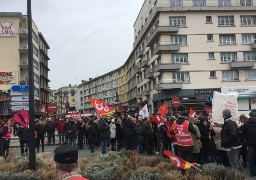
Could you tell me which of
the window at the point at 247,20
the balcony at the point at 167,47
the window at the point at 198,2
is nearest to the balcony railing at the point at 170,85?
the balcony at the point at 167,47

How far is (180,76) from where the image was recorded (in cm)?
4909

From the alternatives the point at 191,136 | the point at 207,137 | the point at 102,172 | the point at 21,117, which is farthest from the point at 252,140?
the point at 21,117

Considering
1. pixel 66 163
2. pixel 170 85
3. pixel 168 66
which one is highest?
pixel 168 66

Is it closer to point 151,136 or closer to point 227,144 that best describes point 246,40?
point 151,136

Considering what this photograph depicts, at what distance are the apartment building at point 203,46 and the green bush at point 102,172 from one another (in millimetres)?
39202

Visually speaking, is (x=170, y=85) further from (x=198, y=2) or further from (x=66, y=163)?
(x=66, y=163)

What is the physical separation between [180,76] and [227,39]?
8772mm

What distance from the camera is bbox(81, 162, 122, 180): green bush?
820 cm

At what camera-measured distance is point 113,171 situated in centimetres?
856

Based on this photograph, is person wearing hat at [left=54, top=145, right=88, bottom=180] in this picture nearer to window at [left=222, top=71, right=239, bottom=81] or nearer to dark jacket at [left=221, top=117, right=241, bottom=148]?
dark jacket at [left=221, top=117, right=241, bottom=148]

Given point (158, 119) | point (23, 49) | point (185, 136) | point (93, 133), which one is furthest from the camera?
point (23, 49)

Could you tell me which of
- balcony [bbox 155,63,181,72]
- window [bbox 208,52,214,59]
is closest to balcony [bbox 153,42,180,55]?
balcony [bbox 155,63,181,72]

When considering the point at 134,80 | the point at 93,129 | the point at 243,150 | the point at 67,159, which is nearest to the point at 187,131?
the point at 243,150

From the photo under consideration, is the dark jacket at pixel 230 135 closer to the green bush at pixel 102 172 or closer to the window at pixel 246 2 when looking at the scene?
the green bush at pixel 102 172
